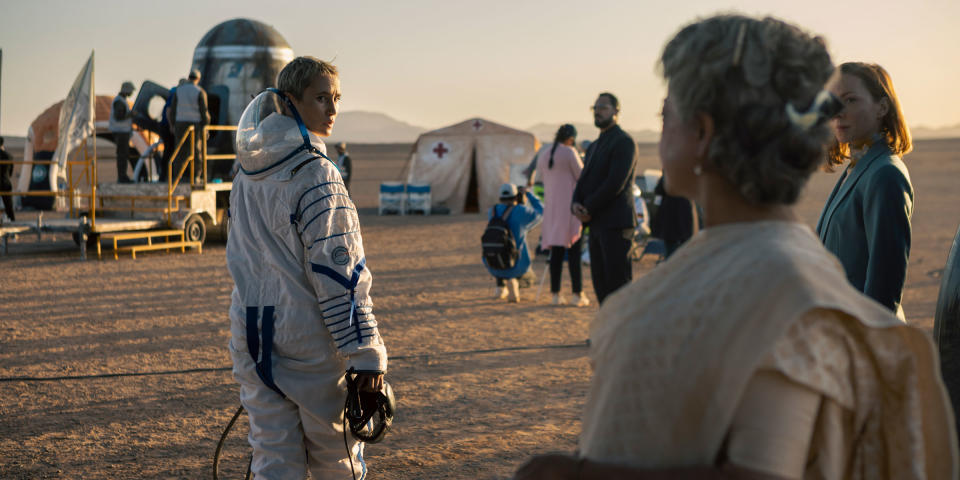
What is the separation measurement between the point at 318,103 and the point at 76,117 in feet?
36.9

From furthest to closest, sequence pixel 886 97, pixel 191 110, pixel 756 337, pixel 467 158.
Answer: pixel 467 158
pixel 191 110
pixel 886 97
pixel 756 337

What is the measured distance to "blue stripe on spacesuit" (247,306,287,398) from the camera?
8.99 feet

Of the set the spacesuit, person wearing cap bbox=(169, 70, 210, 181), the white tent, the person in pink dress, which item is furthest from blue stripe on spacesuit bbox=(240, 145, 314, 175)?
the white tent

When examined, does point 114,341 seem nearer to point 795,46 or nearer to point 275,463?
point 275,463

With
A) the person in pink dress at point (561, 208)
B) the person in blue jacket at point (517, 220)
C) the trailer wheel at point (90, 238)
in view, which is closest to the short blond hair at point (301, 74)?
the person in pink dress at point (561, 208)

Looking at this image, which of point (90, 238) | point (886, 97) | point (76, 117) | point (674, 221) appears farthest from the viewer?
point (90, 238)

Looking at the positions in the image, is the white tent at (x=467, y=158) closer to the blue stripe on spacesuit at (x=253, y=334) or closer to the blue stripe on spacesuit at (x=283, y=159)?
the blue stripe on spacesuit at (x=283, y=159)

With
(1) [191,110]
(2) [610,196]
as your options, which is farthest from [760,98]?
(1) [191,110]

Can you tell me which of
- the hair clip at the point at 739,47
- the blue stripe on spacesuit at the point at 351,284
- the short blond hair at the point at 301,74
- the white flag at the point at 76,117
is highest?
the white flag at the point at 76,117

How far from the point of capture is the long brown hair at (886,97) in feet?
9.34

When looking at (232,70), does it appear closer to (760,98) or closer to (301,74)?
(301,74)

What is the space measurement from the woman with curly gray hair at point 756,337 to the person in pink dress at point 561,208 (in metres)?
7.58

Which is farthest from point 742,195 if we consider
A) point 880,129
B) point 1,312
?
point 1,312

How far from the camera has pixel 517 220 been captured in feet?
30.4
